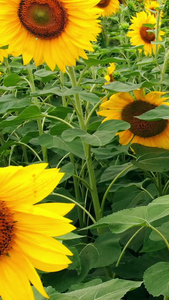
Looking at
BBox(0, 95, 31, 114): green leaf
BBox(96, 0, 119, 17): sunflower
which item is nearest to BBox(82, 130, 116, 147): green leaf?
BBox(0, 95, 31, 114): green leaf

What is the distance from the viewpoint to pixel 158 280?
2.64ft

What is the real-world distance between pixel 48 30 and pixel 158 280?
82cm

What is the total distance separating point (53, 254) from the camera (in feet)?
1.92

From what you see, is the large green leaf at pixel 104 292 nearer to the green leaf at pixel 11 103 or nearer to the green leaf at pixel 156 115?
the green leaf at pixel 156 115

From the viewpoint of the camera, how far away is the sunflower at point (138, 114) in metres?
1.46

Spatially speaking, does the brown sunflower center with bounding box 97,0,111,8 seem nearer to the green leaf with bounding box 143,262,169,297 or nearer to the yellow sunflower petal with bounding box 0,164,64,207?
the green leaf with bounding box 143,262,169,297

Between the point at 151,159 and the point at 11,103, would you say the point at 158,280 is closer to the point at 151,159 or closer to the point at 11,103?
the point at 151,159

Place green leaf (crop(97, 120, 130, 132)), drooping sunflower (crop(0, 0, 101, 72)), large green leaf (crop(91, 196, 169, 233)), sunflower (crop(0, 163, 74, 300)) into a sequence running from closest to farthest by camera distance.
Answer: sunflower (crop(0, 163, 74, 300))
large green leaf (crop(91, 196, 169, 233))
green leaf (crop(97, 120, 130, 132))
drooping sunflower (crop(0, 0, 101, 72))

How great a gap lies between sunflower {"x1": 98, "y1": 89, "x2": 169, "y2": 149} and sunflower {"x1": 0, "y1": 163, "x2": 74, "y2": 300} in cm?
87

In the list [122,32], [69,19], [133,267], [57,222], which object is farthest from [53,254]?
[122,32]

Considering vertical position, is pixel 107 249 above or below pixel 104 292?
below

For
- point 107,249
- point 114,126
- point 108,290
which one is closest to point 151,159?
point 114,126

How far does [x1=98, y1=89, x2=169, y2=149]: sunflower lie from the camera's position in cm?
146

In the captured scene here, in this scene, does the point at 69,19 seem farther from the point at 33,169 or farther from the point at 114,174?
the point at 33,169
